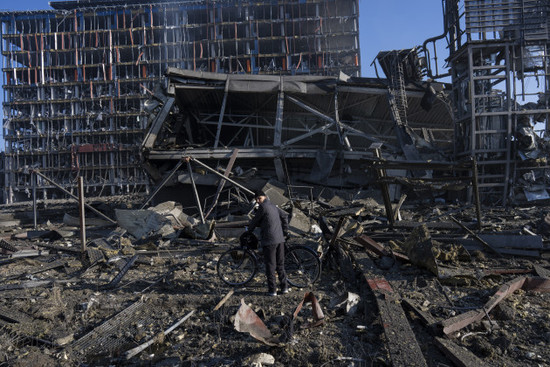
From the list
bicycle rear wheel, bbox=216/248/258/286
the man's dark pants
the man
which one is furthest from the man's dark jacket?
bicycle rear wheel, bbox=216/248/258/286

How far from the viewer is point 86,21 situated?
51.2 meters

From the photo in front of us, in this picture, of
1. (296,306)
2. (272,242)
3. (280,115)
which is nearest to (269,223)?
(272,242)

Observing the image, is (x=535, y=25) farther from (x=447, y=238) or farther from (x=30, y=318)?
(x=30, y=318)

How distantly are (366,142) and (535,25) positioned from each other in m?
8.86

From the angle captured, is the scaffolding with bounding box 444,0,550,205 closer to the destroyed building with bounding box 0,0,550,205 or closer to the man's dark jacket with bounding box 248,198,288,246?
the destroyed building with bounding box 0,0,550,205

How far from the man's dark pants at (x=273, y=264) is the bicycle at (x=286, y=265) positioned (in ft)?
1.73

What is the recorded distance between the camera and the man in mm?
5750

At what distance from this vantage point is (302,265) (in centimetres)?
647

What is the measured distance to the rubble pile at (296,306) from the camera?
398cm

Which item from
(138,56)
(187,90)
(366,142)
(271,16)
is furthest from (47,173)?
(366,142)

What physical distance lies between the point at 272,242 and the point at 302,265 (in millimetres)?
1038

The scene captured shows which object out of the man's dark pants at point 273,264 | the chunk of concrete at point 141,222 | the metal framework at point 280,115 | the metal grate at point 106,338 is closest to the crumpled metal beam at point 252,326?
the man's dark pants at point 273,264

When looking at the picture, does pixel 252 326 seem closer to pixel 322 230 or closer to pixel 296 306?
pixel 296 306

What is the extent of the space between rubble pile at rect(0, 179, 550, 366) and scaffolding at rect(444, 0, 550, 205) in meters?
6.45
